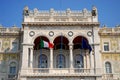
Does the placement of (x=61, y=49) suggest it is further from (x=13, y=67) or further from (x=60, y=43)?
(x=13, y=67)

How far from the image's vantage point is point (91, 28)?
44531 mm

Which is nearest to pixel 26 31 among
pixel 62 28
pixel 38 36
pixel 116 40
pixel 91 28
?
pixel 38 36

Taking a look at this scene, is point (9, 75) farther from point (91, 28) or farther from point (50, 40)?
point (91, 28)

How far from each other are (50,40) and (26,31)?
3713mm

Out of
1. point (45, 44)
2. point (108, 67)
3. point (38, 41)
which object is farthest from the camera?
point (108, 67)

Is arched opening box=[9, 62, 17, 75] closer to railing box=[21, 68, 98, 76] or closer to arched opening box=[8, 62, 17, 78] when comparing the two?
arched opening box=[8, 62, 17, 78]

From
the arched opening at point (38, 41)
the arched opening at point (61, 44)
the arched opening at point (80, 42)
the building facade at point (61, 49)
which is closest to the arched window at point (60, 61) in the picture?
the building facade at point (61, 49)

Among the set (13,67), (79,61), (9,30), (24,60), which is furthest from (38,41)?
(79,61)

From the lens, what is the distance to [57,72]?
1652 inches

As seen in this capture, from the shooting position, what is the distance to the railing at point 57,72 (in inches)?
1636

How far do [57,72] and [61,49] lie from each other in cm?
535

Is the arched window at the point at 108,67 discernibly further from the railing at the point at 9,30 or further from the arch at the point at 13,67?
the railing at the point at 9,30

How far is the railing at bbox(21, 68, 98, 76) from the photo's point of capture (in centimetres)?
4156

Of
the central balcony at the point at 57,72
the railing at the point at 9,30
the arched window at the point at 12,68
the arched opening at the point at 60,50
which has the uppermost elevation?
the railing at the point at 9,30
